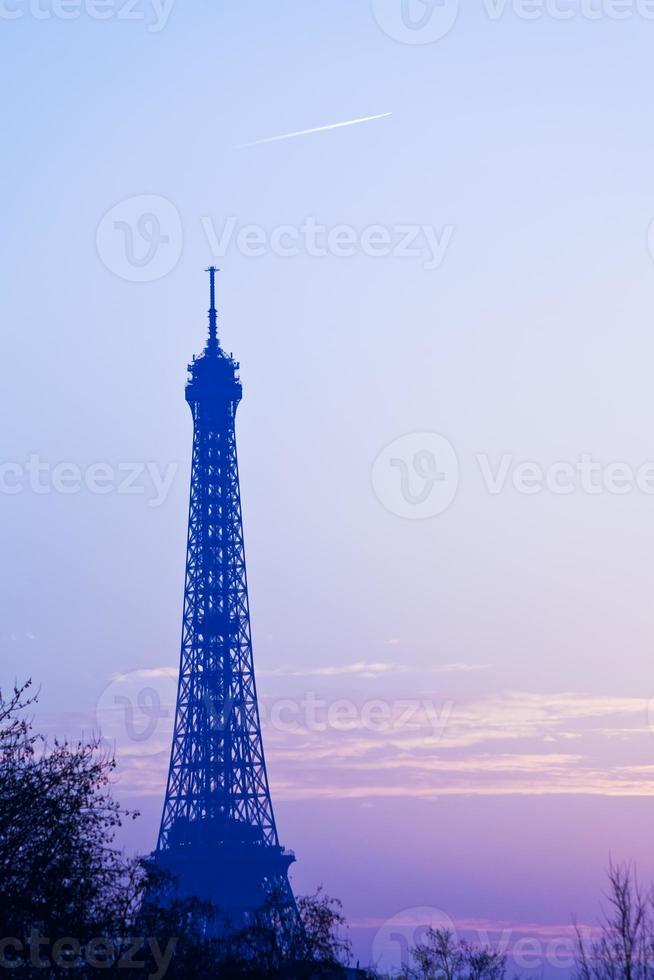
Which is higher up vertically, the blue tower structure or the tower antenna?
the tower antenna

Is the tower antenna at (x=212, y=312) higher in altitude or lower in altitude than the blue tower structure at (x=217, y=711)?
higher

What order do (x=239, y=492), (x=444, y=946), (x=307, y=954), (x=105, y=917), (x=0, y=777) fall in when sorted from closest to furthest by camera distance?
(x=0, y=777) → (x=105, y=917) → (x=307, y=954) → (x=444, y=946) → (x=239, y=492)

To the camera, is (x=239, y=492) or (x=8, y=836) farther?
(x=239, y=492)

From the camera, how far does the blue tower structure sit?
322 feet

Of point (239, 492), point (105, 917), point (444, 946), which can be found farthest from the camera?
point (239, 492)

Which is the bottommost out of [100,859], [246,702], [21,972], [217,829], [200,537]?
[21,972]

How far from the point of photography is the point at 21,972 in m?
37.1

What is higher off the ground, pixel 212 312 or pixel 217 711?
pixel 212 312

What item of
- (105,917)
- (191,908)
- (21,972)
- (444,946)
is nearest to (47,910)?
(21,972)

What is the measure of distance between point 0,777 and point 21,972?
176 inches

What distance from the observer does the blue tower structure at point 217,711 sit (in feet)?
322

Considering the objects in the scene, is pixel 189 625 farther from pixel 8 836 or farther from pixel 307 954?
pixel 8 836

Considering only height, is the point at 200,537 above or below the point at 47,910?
above

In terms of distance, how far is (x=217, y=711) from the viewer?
104 meters
